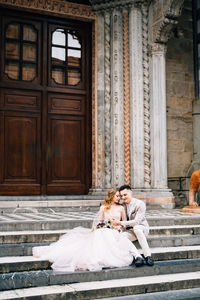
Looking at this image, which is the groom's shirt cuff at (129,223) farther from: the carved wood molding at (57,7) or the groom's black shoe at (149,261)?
the carved wood molding at (57,7)

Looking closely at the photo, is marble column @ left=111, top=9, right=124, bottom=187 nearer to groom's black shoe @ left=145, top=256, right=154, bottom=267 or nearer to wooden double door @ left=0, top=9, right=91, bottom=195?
wooden double door @ left=0, top=9, right=91, bottom=195

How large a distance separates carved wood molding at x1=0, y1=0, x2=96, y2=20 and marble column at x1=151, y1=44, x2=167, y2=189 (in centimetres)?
197

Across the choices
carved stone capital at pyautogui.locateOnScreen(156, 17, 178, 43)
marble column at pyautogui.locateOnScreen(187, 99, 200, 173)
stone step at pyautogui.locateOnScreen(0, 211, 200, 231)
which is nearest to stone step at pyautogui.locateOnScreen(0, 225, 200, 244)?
stone step at pyautogui.locateOnScreen(0, 211, 200, 231)

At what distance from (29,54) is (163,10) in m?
3.41

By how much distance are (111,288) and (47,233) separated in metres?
1.60

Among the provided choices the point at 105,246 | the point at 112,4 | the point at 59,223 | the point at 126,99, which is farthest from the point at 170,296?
the point at 112,4

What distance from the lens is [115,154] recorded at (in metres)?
10.2

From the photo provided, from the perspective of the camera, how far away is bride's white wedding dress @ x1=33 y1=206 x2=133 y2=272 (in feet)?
15.5

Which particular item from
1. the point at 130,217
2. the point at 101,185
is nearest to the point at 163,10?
the point at 101,185

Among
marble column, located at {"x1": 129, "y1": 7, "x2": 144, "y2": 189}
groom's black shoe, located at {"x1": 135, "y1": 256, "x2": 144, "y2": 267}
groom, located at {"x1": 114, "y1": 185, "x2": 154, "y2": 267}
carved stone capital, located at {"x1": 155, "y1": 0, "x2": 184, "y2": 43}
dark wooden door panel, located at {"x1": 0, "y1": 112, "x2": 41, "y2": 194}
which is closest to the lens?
groom's black shoe, located at {"x1": 135, "y1": 256, "x2": 144, "y2": 267}

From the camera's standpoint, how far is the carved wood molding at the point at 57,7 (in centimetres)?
992

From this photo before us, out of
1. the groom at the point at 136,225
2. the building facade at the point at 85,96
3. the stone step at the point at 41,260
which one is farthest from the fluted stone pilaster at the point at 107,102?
the stone step at the point at 41,260

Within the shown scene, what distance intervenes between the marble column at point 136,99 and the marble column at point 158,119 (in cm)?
29

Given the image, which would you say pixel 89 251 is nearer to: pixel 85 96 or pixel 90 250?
pixel 90 250
